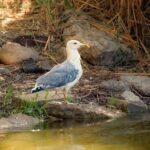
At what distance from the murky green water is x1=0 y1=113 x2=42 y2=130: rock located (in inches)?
12.7

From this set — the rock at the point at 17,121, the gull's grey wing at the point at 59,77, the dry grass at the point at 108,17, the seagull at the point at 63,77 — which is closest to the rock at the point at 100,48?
the dry grass at the point at 108,17

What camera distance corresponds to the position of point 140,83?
9359mm

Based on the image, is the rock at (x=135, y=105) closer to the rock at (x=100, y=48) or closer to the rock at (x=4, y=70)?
the rock at (x=100, y=48)

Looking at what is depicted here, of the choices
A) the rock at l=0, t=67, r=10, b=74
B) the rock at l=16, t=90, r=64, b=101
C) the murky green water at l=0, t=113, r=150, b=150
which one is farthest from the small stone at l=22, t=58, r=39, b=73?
the murky green water at l=0, t=113, r=150, b=150

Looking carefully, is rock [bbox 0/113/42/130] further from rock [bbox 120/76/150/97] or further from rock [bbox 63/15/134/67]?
rock [bbox 63/15/134/67]

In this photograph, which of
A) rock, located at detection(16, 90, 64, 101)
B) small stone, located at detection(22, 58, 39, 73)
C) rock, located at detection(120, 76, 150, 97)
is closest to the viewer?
rock, located at detection(16, 90, 64, 101)

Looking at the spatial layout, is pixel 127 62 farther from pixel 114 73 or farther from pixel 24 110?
pixel 24 110

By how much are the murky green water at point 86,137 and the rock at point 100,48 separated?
8.21 feet

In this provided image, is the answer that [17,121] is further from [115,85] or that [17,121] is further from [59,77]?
[115,85]

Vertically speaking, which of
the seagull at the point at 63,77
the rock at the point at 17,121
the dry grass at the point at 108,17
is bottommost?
the rock at the point at 17,121

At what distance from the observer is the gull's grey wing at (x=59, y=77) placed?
796 centimetres

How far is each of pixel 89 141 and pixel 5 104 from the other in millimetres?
1866

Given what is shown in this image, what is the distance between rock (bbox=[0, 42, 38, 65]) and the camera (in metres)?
10.2

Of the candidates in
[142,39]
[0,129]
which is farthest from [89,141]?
[142,39]
